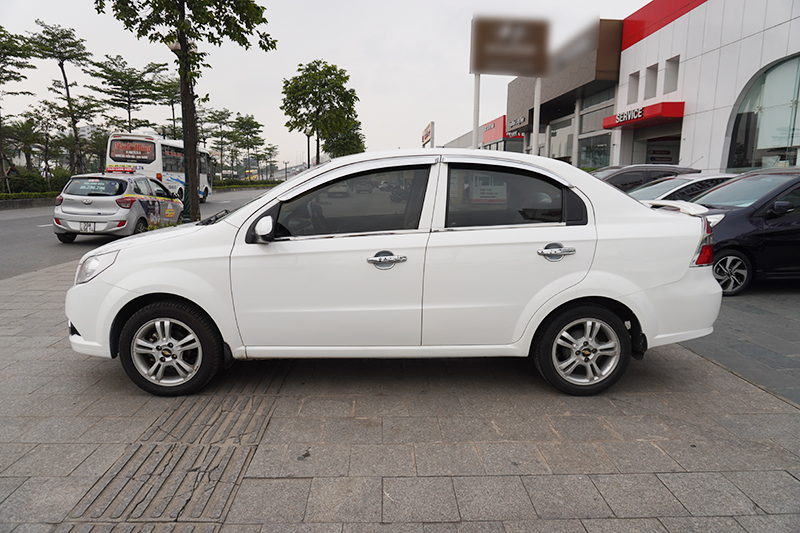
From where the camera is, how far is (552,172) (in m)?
3.85

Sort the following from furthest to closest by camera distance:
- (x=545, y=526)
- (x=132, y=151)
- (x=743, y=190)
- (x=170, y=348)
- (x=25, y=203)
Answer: (x=132, y=151)
(x=25, y=203)
(x=743, y=190)
(x=170, y=348)
(x=545, y=526)

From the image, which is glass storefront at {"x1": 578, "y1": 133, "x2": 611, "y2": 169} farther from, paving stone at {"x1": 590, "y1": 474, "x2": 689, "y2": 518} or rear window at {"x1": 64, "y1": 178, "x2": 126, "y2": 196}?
paving stone at {"x1": 590, "y1": 474, "x2": 689, "y2": 518}

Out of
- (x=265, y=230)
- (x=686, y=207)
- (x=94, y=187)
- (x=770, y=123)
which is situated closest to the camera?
(x=265, y=230)

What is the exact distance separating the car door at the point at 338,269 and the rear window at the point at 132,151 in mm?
22749

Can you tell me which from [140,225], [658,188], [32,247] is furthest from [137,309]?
[32,247]

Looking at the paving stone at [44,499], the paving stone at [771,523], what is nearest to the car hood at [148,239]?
the paving stone at [44,499]

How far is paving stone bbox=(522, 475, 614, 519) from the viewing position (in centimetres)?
257

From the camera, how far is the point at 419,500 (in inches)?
105

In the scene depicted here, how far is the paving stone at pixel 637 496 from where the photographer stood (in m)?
2.58

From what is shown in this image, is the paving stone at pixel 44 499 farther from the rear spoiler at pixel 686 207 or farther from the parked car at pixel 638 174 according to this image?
the parked car at pixel 638 174

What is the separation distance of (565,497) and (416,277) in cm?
162

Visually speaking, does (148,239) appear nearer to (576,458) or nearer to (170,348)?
(170,348)

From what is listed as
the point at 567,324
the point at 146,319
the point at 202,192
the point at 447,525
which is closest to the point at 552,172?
the point at 567,324

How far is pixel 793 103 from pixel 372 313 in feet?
72.3
